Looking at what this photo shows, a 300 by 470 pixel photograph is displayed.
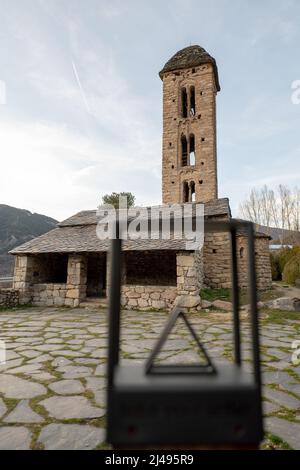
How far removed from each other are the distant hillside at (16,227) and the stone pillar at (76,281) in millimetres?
27524

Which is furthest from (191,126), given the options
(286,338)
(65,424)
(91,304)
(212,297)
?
(65,424)

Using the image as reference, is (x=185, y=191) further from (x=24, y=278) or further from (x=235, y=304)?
(x=235, y=304)

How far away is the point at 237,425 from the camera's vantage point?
0.76 m

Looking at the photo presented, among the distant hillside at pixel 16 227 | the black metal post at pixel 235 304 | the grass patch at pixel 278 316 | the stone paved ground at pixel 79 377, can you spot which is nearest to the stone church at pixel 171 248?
the grass patch at pixel 278 316

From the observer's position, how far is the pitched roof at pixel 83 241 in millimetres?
9414

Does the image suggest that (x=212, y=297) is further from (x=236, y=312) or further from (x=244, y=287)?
(x=236, y=312)

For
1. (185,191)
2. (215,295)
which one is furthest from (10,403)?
(185,191)

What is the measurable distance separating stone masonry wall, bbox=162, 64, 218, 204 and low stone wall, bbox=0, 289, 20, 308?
40.3ft

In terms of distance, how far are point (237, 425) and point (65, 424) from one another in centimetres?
172

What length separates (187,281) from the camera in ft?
27.6

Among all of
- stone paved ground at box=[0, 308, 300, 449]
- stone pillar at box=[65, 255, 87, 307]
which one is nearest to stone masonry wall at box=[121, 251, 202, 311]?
stone pillar at box=[65, 255, 87, 307]

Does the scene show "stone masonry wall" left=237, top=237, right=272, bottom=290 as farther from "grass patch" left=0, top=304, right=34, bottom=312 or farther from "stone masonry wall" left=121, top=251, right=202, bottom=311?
"grass patch" left=0, top=304, right=34, bottom=312

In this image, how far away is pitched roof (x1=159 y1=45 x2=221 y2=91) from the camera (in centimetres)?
1956

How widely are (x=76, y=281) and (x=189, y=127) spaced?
1448 cm
